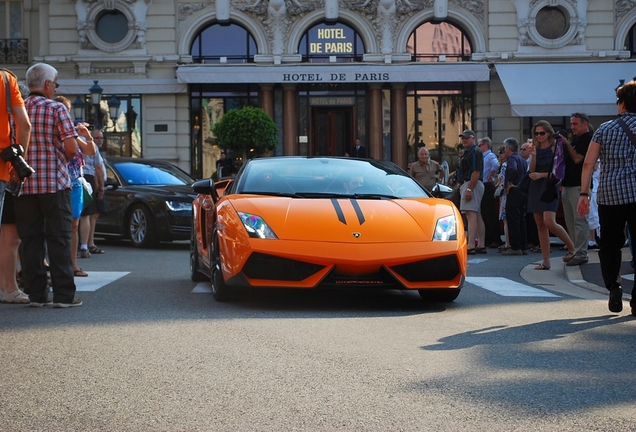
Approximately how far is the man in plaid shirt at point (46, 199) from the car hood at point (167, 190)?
27.7ft

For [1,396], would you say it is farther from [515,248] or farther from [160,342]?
[515,248]

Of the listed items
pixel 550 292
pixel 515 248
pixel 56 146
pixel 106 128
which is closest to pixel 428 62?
pixel 106 128

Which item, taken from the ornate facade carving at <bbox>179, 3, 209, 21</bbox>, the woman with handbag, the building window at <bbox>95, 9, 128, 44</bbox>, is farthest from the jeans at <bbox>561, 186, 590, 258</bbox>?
the building window at <bbox>95, 9, 128, 44</bbox>

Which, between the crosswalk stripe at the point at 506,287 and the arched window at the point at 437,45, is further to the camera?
the arched window at the point at 437,45

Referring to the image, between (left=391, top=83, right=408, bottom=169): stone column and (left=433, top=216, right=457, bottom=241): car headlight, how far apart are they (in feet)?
86.7

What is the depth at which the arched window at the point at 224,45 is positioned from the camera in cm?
3444

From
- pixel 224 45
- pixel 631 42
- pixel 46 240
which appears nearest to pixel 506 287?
pixel 46 240

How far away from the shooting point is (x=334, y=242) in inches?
312

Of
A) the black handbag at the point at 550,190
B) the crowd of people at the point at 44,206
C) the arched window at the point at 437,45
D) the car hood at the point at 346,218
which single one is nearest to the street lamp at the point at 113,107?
the arched window at the point at 437,45

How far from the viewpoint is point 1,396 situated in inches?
187

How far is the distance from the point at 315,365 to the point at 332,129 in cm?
2996

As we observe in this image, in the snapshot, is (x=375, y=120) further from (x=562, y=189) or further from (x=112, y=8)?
(x=562, y=189)

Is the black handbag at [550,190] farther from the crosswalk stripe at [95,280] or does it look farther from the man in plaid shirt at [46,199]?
the man in plaid shirt at [46,199]

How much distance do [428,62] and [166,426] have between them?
30.7 m
